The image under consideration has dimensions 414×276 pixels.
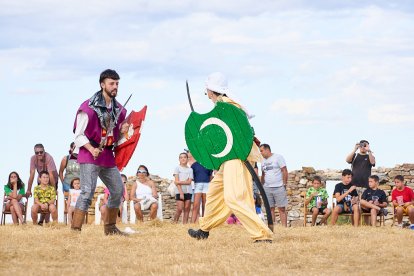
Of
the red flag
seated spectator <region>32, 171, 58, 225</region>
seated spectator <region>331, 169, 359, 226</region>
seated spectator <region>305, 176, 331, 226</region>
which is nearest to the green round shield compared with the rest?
the red flag

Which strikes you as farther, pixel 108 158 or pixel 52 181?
pixel 52 181

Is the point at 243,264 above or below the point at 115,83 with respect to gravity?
below

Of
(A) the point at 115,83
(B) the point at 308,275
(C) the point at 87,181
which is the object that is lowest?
(B) the point at 308,275

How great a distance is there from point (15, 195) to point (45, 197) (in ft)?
2.76

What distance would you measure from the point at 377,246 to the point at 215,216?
199cm

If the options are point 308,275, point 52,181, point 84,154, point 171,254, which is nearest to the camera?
point 308,275

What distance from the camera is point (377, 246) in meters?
11.5

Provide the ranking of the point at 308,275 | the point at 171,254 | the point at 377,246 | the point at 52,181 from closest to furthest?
the point at 308,275 → the point at 171,254 → the point at 377,246 → the point at 52,181

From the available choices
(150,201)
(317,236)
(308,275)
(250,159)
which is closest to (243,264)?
(308,275)

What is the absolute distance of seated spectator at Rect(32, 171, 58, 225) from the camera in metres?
17.8

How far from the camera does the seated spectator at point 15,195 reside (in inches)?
722

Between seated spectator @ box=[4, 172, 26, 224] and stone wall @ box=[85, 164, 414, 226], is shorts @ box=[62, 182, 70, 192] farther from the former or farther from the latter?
stone wall @ box=[85, 164, 414, 226]

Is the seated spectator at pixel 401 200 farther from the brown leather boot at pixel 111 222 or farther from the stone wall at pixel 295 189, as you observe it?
the brown leather boot at pixel 111 222

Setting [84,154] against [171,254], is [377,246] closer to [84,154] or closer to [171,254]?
[171,254]
